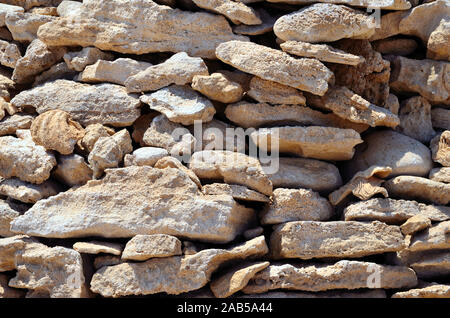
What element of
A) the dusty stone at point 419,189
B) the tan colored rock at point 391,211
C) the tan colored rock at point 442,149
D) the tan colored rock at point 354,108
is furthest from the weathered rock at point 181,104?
the tan colored rock at point 442,149

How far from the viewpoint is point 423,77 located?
413cm

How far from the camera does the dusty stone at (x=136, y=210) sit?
11.3 ft

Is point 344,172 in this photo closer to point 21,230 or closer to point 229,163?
point 229,163

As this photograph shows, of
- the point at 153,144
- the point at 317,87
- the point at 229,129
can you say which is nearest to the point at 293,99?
the point at 317,87

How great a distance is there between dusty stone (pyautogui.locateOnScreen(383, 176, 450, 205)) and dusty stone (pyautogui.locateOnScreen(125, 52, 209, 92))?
1484 millimetres

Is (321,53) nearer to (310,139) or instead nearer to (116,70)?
(310,139)

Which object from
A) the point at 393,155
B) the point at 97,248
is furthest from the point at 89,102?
the point at 393,155

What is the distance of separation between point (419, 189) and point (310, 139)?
0.80 m

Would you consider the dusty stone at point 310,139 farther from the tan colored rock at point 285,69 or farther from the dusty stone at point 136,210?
the dusty stone at point 136,210

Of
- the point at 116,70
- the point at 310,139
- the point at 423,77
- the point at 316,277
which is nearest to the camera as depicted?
the point at 316,277

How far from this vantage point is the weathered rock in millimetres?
3719

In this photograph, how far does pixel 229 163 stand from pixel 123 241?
0.83m

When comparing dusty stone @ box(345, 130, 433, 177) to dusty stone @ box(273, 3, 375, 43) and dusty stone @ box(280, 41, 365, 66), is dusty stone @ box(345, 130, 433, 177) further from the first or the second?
dusty stone @ box(273, 3, 375, 43)

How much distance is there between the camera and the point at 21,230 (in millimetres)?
3518
